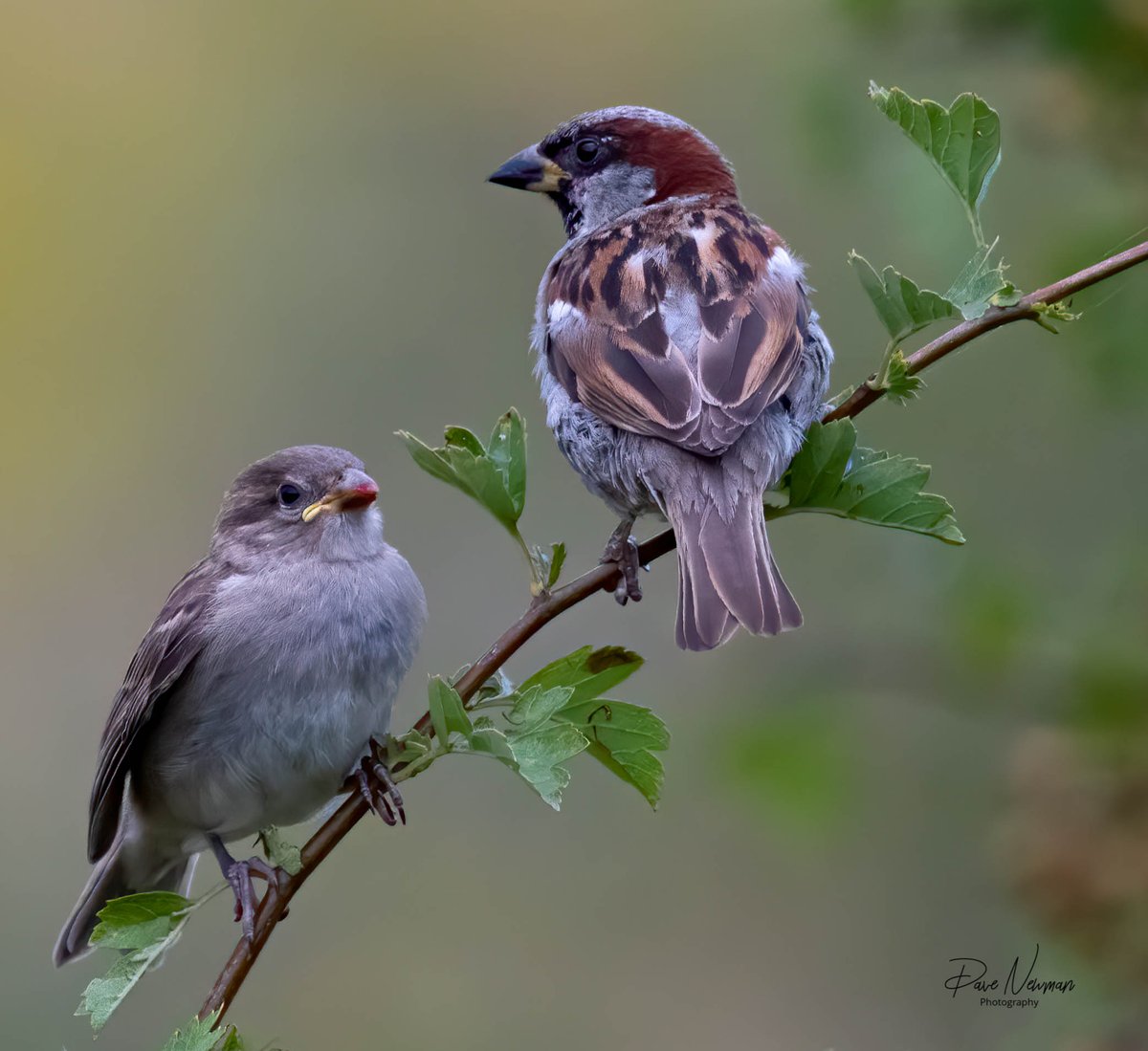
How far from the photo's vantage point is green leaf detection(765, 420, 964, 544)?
2402 mm

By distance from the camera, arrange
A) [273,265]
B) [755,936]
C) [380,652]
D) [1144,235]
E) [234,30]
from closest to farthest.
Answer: [1144,235] < [380,652] < [755,936] < [273,265] < [234,30]

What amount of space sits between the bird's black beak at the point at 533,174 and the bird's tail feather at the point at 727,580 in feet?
5.55

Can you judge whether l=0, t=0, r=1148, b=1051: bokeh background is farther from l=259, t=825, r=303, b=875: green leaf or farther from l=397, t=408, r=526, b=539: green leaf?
l=259, t=825, r=303, b=875: green leaf

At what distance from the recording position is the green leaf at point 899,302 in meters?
2.38

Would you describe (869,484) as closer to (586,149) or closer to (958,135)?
(958,135)

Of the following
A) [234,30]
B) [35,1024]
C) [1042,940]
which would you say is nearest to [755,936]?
[35,1024]

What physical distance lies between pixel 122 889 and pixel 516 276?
12.6ft

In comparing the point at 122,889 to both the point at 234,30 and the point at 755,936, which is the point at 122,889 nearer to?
the point at 755,936

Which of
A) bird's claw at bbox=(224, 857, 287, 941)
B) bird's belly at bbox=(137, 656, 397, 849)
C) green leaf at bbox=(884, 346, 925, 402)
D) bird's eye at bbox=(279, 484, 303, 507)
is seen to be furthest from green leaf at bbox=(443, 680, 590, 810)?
bird's eye at bbox=(279, 484, 303, 507)

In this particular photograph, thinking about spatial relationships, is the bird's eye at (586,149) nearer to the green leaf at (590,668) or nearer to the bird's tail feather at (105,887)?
the bird's tail feather at (105,887)

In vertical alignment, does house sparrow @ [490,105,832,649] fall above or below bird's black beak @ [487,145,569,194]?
below

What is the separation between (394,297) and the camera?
739 centimetres

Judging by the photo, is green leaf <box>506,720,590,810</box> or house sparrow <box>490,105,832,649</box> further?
house sparrow <box>490,105,832,649</box>

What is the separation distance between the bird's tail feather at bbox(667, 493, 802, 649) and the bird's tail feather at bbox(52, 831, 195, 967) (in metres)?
1.56
